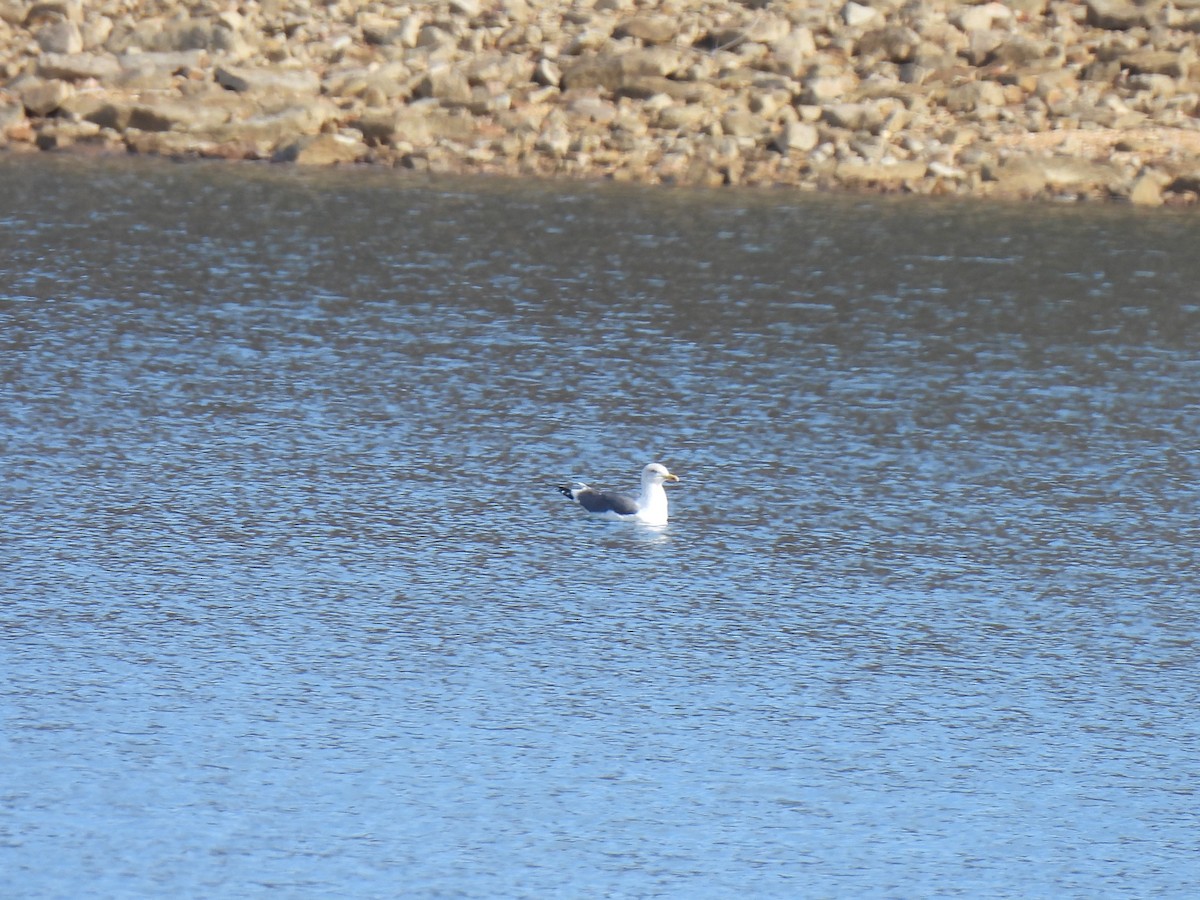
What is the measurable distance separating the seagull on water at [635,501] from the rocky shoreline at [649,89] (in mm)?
24154

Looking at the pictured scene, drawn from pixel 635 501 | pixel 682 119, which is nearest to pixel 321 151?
pixel 682 119

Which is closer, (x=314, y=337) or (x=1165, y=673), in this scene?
(x=1165, y=673)

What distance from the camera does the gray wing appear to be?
2289 cm

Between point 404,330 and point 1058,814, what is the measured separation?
1816 centimetres

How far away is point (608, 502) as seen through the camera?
22.9 m

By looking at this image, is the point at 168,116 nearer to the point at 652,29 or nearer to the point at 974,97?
the point at 652,29

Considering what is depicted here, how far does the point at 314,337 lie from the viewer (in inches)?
1238

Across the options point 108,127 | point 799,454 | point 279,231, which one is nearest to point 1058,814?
point 799,454

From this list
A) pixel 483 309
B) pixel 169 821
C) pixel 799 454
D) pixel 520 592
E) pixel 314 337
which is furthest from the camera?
pixel 483 309

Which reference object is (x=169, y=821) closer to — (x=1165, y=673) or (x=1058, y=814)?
(x=1058, y=814)

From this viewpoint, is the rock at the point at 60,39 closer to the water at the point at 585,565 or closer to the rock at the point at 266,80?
the rock at the point at 266,80

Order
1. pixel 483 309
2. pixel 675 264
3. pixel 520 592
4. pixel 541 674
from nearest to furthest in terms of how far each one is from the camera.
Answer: pixel 541 674, pixel 520 592, pixel 483 309, pixel 675 264

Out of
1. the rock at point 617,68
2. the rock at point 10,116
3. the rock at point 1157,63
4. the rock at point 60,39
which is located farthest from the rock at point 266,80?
the rock at point 1157,63

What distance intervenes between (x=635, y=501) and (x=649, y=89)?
28233 mm
